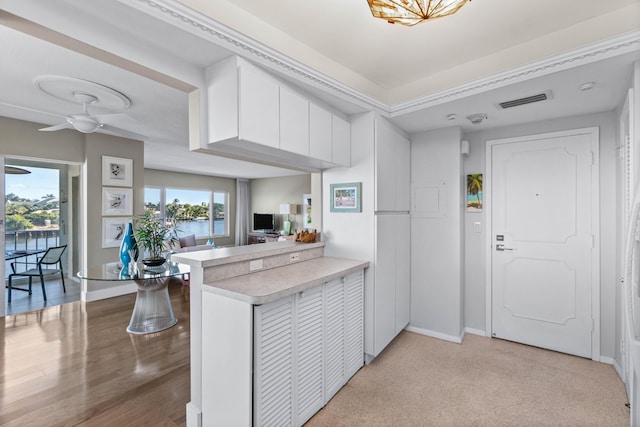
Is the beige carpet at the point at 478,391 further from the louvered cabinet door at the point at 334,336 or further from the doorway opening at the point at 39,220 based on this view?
the doorway opening at the point at 39,220

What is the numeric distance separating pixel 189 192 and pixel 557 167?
8.35m

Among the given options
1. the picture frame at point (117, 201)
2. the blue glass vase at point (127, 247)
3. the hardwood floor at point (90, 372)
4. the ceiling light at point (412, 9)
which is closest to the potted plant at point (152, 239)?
the blue glass vase at point (127, 247)

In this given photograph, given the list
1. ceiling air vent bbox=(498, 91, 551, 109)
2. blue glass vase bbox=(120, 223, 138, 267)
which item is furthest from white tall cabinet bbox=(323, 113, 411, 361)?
blue glass vase bbox=(120, 223, 138, 267)

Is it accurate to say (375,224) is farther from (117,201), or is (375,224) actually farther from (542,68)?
(117,201)

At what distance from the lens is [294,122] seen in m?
2.14

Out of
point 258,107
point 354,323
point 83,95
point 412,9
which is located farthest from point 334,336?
point 83,95

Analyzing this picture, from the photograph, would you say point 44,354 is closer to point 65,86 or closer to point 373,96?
point 65,86

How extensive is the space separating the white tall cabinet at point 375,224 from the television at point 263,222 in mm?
6228

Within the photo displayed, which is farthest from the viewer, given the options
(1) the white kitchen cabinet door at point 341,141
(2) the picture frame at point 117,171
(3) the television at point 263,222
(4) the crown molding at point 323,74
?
(3) the television at point 263,222

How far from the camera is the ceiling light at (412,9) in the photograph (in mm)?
1312

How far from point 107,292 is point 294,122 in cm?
427

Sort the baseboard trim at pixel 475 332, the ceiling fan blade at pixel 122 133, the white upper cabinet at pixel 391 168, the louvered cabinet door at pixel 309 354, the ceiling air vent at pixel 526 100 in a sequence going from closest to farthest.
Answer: the louvered cabinet door at pixel 309 354 → the ceiling air vent at pixel 526 100 → the white upper cabinet at pixel 391 168 → the baseboard trim at pixel 475 332 → the ceiling fan blade at pixel 122 133

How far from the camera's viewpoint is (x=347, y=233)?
2750 mm

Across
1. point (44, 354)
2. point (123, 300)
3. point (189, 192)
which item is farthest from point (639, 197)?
point (189, 192)
